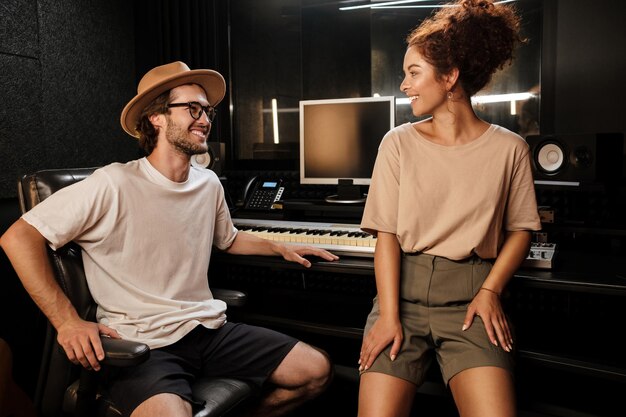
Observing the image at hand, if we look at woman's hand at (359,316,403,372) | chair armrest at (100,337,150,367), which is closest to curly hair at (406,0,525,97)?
woman's hand at (359,316,403,372)

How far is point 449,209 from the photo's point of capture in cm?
158

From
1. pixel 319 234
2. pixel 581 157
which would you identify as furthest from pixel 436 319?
pixel 581 157

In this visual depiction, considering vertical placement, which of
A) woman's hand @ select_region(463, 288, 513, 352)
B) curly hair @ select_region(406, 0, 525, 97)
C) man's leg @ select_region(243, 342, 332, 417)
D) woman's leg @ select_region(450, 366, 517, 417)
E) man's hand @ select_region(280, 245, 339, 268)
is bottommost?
man's leg @ select_region(243, 342, 332, 417)

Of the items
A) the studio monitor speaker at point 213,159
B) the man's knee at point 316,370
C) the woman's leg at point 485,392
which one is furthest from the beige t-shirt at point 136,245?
the studio monitor speaker at point 213,159

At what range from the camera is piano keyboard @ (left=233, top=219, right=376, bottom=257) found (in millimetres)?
2070

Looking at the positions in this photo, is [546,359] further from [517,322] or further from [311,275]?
[311,275]

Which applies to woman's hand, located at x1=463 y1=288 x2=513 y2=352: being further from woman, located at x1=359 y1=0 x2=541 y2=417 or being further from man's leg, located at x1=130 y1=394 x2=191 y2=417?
man's leg, located at x1=130 y1=394 x2=191 y2=417

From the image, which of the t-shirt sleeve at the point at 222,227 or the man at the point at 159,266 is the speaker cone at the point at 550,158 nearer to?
the man at the point at 159,266

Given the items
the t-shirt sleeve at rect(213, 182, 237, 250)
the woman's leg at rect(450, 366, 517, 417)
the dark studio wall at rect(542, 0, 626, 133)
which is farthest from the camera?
the dark studio wall at rect(542, 0, 626, 133)

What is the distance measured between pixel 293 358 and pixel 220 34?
244cm

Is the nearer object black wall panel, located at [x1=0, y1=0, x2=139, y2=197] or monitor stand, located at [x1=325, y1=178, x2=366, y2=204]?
monitor stand, located at [x1=325, y1=178, x2=366, y2=204]

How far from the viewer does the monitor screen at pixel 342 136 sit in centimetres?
260

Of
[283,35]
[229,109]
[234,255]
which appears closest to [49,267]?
[234,255]

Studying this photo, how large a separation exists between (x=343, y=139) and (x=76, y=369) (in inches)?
60.6
